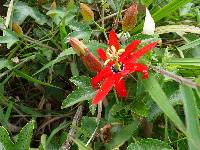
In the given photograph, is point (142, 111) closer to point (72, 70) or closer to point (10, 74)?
point (72, 70)

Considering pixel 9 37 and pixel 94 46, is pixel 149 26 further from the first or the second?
pixel 9 37

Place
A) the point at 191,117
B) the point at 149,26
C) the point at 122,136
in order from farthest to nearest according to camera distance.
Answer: the point at 149,26 → the point at 122,136 → the point at 191,117

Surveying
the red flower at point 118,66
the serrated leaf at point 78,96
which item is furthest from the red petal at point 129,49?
the serrated leaf at point 78,96

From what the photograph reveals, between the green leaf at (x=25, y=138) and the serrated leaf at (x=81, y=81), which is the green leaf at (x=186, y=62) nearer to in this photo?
the serrated leaf at (x=81, y=81)

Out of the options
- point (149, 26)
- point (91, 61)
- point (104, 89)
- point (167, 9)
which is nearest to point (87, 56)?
point (91, 61)

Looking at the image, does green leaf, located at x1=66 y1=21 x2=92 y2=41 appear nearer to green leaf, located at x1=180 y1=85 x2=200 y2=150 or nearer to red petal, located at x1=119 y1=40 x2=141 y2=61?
red petal, located at x1=119 y1=40 x2=141 y2=61
